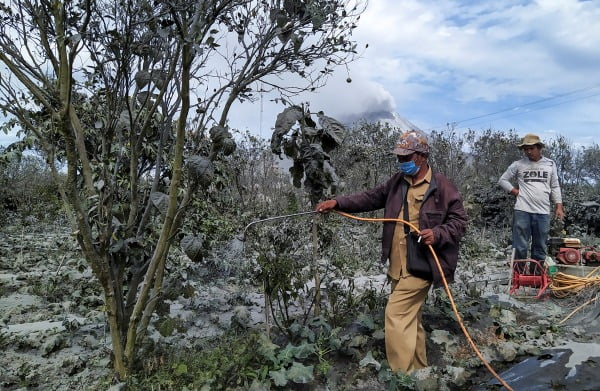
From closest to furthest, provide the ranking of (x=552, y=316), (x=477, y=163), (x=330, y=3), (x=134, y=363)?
(x=134, y=363)
(x=330, y=3)
(x=552, y=316)
(x=477, y=163)

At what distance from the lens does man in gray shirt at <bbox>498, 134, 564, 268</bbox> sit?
5.38 metres

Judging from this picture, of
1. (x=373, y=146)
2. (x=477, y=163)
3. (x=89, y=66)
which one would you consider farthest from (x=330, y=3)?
(x=477, y=163)

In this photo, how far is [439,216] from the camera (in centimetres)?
329

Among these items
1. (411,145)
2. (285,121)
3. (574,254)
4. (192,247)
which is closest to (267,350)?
(192,247)

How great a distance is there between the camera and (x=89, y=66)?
2.90m

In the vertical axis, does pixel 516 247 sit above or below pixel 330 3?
below

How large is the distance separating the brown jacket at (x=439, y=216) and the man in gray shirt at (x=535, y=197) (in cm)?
257

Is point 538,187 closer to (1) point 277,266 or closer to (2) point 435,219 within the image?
(2) point 435,219

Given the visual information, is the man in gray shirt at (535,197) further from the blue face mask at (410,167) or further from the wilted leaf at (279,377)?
the wilted leaf at (279,377)

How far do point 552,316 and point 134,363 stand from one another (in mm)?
3696

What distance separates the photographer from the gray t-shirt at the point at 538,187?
5383 millimetres

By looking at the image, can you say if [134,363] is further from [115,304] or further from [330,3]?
[330,3]

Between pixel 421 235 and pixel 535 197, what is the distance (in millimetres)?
2955

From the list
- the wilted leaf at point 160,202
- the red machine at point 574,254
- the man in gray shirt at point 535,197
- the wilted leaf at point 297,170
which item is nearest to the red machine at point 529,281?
the man in gray shirt at point 535,197
